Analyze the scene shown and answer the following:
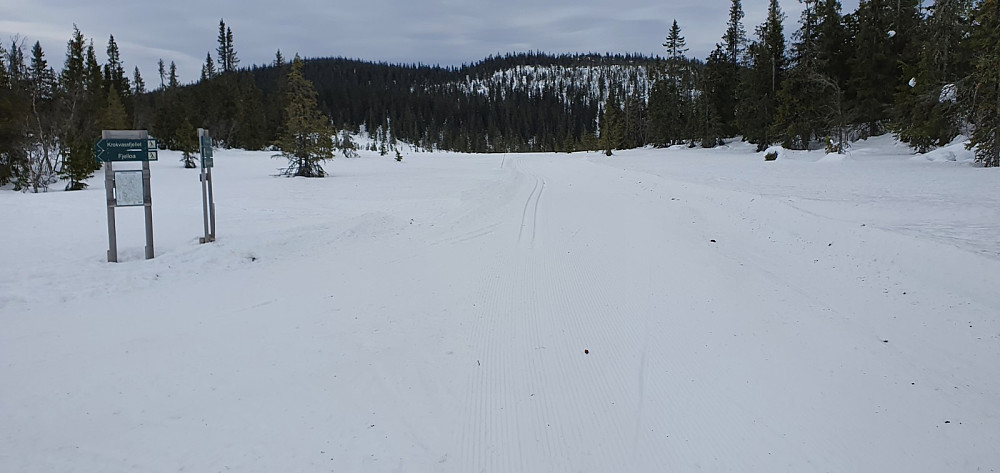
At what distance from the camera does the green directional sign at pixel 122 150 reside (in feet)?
25.6

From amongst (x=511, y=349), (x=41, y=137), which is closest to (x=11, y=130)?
(x=41, y=137)

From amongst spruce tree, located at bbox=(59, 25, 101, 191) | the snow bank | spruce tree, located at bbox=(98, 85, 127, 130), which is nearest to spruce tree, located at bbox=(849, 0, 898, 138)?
the snow bank

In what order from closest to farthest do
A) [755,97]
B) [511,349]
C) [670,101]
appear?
1. [511,349]
2. [755,97]
3. [670,101]

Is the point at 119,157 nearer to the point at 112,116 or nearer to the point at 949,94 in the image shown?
the point at 949,94

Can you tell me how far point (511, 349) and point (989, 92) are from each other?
22.9m

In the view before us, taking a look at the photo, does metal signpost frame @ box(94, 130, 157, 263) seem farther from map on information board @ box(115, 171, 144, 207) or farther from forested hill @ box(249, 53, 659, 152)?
forested hill @ box(249, 53, 659, 152)

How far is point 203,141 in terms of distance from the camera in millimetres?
9531

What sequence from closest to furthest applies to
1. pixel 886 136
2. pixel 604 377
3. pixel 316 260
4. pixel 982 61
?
pixel 604 377 → pixel 316 260 → pixel 982 61 → pixel 886 136

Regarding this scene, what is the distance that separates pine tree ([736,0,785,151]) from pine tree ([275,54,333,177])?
31.8 metres

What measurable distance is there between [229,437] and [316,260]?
5189 mm

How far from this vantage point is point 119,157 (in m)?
7.91

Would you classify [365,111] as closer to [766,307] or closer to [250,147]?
[250,147]

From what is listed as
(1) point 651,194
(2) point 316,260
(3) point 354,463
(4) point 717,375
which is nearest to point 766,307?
(4) point 717,375

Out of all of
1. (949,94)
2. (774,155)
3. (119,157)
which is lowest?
(119,157)
